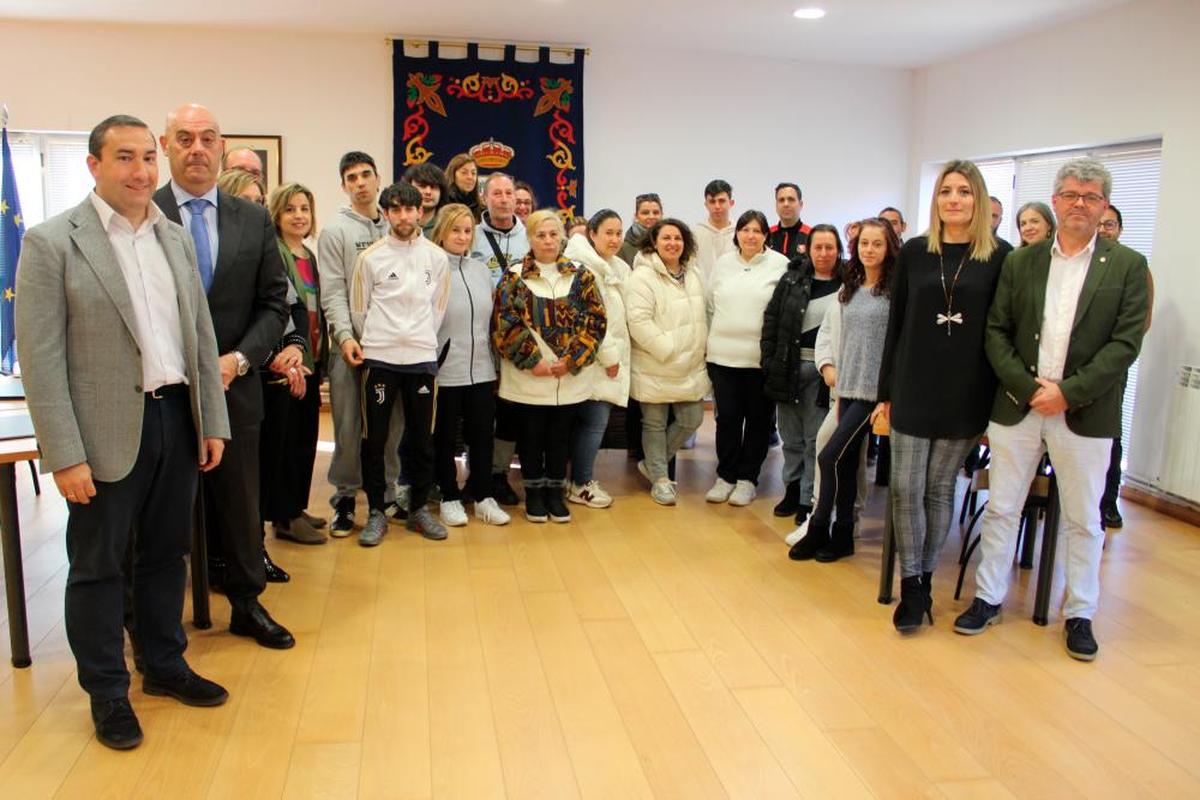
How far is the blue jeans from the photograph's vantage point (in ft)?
15.7

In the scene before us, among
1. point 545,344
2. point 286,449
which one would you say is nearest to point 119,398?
point 286,449

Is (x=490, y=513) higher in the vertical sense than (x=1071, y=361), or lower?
lower

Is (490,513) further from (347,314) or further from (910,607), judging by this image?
(910,607)

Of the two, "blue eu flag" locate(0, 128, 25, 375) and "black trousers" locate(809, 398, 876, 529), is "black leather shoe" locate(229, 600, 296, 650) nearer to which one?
"black trousers" locate(809, 398, 876, 529)

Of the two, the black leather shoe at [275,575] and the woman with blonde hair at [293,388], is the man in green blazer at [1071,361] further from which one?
the black leather shoe at [275,575]

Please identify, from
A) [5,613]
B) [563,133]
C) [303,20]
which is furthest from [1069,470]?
[303,20]

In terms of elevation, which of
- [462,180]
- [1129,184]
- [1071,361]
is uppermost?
[1129,184]

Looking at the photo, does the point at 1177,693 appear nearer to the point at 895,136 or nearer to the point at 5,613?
the point at 5,613

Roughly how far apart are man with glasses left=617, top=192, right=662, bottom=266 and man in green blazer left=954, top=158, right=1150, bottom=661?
2461 mm

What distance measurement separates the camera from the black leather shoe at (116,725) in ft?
8.29

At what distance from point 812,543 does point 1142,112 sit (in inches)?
129

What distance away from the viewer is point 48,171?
709cm

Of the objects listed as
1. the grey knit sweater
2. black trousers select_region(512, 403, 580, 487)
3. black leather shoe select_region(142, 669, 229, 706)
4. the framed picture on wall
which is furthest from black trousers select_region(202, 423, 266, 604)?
the framed picture on wall

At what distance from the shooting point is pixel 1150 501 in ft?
17.1
